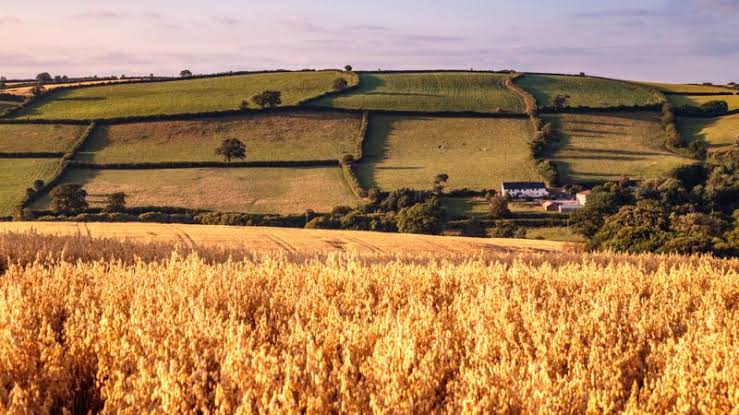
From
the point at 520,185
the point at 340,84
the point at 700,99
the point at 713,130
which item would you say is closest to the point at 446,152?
the point at 520,185

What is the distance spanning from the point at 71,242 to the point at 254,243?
20108mm

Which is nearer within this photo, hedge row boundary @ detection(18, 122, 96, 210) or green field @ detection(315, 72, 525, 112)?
hedge row boundary @ detection(18, 122, 96, 210)

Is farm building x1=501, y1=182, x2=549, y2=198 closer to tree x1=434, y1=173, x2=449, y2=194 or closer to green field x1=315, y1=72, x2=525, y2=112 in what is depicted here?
tree x1=434, y1=173, x2=449, y2=194

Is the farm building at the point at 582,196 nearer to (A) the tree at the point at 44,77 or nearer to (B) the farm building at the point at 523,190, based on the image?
(B) the farm building at the point at 523,190

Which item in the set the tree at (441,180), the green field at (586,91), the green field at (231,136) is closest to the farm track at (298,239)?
the tree at (441,180)

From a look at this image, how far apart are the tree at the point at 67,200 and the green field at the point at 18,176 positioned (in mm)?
3835

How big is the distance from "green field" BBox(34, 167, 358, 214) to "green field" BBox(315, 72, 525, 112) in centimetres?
3176

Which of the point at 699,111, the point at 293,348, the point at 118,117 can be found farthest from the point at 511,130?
the point at 293,348

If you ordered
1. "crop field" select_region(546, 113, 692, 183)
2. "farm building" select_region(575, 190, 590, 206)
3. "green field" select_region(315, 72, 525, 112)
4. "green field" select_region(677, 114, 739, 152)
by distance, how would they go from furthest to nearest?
1. "green field" select_region(315, 72, 525, 112)
2. "green field" select_region(677, 114, 739, 152)
3. "crop field" select_region(546, 113, 692, 183)
4. "farm building" select_region(575, 190, 590, 206)

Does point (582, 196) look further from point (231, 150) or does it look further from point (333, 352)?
point (333, 352)

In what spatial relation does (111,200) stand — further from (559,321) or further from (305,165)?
(559,321)

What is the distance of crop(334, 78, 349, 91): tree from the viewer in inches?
4899

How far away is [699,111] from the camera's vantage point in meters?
119

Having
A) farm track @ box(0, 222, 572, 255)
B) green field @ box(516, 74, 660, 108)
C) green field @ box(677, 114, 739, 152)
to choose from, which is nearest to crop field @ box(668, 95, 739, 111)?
green field @ box(516, 74, 660, 108)
